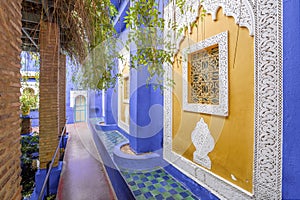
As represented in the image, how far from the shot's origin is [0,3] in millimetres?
1098

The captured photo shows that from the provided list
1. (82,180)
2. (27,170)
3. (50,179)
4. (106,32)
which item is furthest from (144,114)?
(27,170)

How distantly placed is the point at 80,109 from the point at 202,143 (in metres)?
11.5

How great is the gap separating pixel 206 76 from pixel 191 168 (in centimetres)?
141

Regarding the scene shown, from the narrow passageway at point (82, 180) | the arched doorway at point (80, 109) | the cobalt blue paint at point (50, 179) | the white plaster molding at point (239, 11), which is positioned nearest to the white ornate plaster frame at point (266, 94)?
the white plaster molding at point (239, 11)

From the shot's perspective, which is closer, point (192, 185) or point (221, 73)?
A: point (221, 73)

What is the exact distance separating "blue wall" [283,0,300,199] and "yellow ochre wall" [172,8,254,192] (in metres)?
0.29

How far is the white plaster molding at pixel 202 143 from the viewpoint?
216cm

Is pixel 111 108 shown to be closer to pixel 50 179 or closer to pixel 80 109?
pixel 50 179

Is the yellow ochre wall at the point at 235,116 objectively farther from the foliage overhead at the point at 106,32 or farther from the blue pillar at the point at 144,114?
the blue pillar at the point at 144,114

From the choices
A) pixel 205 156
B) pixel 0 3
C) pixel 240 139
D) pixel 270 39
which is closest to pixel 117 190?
pixel 205 156

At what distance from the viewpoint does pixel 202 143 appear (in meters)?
2.27

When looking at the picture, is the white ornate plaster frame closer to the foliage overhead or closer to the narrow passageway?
the foliage overhead

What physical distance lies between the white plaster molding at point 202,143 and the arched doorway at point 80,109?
11.3 metres

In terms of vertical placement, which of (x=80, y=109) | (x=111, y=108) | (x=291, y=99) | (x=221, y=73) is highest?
(x=221, y=73)
